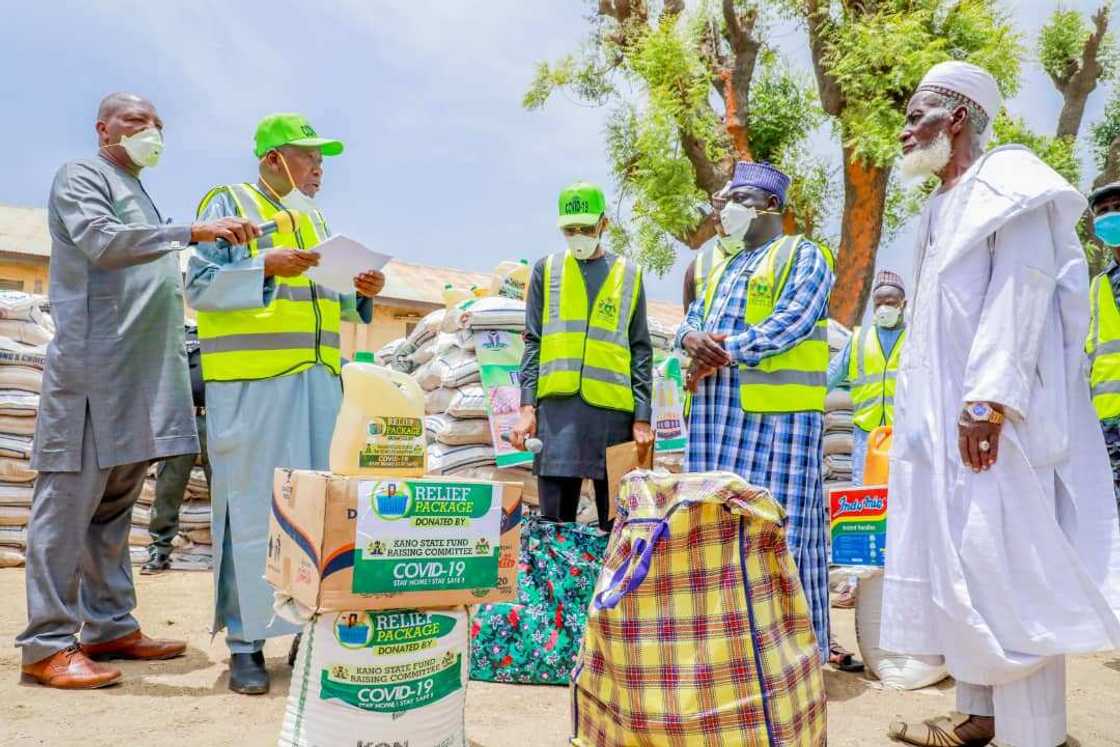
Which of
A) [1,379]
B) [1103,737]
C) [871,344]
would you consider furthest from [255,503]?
[871,344]

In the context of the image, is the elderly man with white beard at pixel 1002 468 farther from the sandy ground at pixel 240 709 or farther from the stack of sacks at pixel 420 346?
the stack of sacks at pixel 420 346

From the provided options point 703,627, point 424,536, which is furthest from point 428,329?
point 703,627

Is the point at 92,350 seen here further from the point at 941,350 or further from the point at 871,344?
the point at 871,344

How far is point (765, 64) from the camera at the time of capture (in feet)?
52.0

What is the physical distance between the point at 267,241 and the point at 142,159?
0.70m

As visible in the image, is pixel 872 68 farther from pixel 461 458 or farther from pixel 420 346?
pixel 461 458

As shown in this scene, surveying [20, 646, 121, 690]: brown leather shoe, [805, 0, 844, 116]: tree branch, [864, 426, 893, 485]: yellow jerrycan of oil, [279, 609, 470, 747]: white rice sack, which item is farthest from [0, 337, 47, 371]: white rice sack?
[805, 0, 844, 116]: tree branch

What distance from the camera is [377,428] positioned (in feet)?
7.57

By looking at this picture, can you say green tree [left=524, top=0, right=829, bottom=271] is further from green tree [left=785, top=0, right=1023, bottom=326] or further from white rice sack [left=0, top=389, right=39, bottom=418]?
white rice sack [left=0, top=389, right=39, bottom=418]

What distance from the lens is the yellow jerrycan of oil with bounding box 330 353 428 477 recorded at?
2.30 metres

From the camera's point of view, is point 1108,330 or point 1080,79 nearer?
point 1108,330

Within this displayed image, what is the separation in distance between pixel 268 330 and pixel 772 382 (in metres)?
1.85

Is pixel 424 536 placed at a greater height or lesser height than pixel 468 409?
lesser

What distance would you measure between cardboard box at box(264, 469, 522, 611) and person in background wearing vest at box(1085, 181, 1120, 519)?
326 cm
